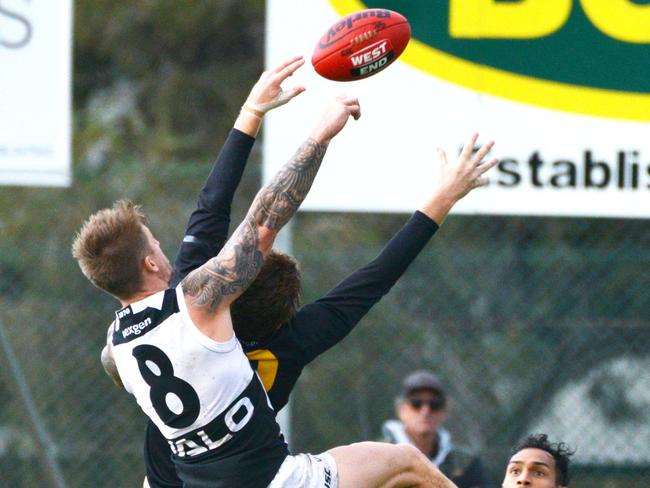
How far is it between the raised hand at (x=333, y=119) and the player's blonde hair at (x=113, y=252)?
2.10 ft

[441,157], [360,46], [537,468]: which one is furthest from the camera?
[537,468]

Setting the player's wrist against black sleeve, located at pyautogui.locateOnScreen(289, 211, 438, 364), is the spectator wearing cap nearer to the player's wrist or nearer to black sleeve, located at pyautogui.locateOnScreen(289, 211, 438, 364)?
black sleeve, located at pyautogui.locateOnScreen(289, 211, 438, 364)

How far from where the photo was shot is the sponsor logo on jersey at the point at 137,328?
12.9 ft

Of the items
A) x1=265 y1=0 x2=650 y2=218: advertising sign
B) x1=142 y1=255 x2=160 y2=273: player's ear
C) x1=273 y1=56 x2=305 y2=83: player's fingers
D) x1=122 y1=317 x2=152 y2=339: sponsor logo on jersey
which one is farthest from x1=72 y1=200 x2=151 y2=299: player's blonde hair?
x1=265 y1=0 x2=650 y2=218: advertising sign

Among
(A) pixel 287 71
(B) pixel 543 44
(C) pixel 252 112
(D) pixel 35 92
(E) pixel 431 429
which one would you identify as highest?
(A) pixel 287 71

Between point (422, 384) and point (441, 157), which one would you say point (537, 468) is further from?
point (422, 384)

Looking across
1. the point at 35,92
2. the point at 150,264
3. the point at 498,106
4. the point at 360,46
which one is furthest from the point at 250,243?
the point at 35,92

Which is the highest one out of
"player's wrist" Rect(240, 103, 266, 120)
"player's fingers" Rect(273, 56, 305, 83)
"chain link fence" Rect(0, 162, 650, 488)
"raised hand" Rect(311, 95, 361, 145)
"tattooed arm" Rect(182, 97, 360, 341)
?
"player's fingers" Rect(273, 56, 305, 83)

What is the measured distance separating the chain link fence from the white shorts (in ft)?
9.62

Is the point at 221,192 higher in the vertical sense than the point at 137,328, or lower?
higher

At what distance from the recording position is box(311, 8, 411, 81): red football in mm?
4570

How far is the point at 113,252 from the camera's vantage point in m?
4.05

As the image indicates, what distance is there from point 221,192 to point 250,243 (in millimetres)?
436

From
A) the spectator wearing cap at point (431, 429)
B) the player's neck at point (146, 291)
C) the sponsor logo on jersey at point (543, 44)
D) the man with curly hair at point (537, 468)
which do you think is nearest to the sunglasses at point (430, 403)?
the spectator wearing cap at point (431, 429)
